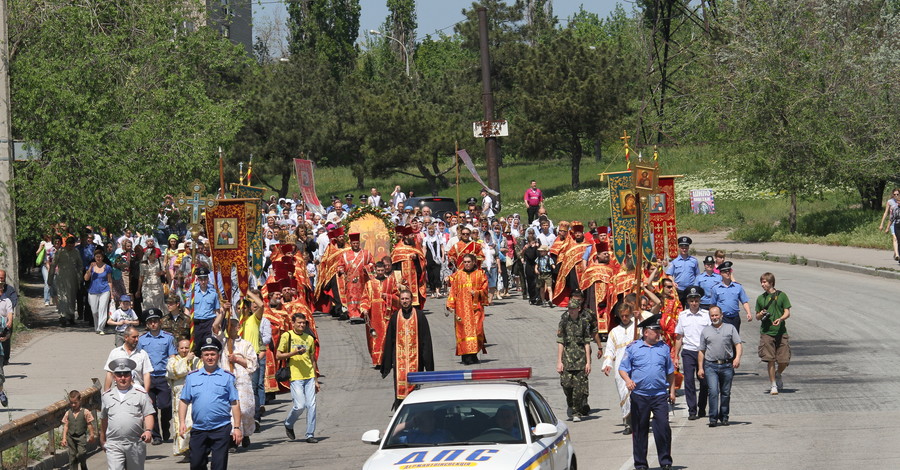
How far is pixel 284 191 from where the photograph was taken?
5759 cm

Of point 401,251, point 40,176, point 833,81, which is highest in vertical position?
point 833,81

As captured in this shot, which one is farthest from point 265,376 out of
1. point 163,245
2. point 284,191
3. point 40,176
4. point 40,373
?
point 284,191

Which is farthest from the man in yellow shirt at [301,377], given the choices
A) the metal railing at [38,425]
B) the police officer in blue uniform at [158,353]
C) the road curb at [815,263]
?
the road curb at [815,263]

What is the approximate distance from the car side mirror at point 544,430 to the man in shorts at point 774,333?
7709mm

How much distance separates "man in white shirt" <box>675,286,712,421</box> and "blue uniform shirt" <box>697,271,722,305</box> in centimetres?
252

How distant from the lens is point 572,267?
78.4 ft

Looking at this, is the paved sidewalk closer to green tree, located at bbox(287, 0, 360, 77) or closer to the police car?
the police car

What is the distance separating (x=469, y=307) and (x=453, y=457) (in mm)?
10542

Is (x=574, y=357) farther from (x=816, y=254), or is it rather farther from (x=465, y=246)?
(x=816, y=254)

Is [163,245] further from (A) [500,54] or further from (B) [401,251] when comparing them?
(A) [500,54]

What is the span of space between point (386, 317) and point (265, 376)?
3174 millimetres

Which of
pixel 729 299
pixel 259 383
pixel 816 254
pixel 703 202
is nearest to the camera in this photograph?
pixel 259 383

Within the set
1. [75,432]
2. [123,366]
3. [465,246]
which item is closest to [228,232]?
[75,432]

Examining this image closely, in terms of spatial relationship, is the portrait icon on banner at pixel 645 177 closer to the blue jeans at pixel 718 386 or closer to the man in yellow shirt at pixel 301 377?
the blue jeans at pixel 718 386
